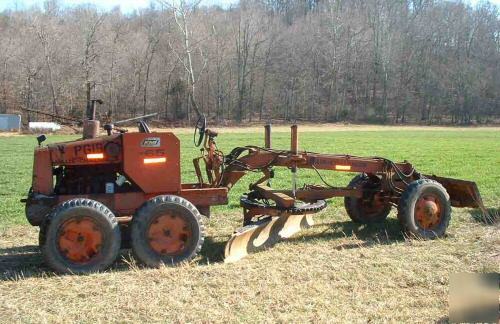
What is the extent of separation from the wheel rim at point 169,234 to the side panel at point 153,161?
404mm

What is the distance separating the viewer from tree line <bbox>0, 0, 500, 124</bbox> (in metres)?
56.9

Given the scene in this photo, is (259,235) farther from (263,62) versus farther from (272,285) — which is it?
(263,62)

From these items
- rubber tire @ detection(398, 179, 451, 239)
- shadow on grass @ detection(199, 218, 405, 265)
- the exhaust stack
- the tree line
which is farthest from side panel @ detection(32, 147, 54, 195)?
the tree line

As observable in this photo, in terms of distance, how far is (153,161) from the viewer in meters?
6.02

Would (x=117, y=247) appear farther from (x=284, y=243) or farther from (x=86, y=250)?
(x=284, y=243)

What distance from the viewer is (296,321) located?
4.34 m

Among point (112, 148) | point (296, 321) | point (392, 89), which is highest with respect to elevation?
point (392, 89)

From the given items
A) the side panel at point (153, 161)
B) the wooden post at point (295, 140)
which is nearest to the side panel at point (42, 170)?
the side panel at point (153, 161)

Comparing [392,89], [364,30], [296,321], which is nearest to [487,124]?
[392,89]

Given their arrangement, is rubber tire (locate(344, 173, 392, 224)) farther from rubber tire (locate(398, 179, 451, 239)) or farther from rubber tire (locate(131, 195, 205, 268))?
rubber tire (locate(131, 195, 205, 268))

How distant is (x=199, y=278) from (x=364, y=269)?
1.70m

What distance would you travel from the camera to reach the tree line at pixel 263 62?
56938mm

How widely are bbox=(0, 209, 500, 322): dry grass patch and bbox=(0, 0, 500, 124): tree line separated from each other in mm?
51130

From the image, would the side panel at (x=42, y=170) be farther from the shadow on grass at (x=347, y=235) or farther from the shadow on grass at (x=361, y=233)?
the shadow on grass at (x=361, y=233)
